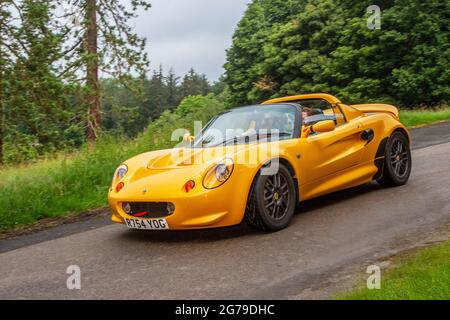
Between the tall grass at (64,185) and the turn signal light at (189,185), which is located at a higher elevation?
the turn signal light at (189,185)

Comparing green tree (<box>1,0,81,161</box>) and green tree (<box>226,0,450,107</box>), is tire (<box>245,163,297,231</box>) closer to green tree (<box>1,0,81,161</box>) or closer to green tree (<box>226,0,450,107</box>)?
green tree (<box>1,0,81,161</box>)

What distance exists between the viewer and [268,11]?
4375 centimetres

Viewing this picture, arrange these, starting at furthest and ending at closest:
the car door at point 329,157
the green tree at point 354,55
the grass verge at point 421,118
→ the green tree at point 354,55 → the grass verge at point 421,118 → the car door at point 329,157

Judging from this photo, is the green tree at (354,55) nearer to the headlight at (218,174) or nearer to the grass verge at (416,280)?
the headlight at (218,174)

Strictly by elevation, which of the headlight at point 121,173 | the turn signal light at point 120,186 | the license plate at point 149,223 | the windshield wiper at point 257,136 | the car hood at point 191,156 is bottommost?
the license plate at point 149,223

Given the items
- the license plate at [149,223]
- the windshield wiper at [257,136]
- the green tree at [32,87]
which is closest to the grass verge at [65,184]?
the license plate at [149,223]

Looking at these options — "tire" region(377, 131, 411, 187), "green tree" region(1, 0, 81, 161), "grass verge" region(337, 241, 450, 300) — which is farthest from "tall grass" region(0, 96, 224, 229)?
"green tree" region(1, 0, 81, 161)

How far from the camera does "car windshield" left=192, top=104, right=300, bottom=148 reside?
257 inches

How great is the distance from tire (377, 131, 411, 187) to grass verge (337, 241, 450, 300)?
9.66ft

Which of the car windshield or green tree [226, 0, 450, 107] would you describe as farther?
green tree [226, 0, 450, 107]

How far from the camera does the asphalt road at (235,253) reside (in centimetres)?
432

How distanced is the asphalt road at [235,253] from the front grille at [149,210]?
33 cm

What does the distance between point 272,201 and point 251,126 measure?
1.24 meters
